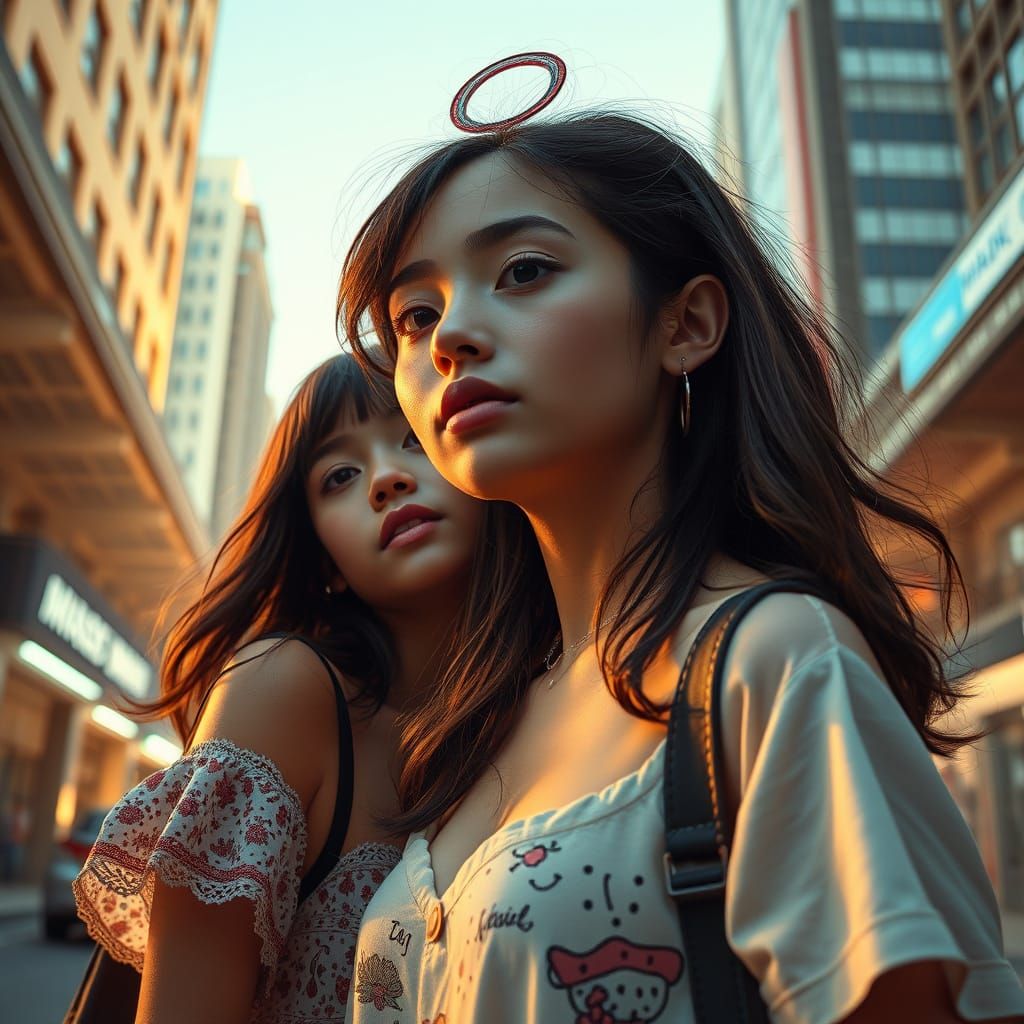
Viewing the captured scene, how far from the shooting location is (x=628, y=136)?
1.57 m

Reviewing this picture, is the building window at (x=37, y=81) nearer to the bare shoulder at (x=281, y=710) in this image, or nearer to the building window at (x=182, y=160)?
the building window at (x=182, y=160)

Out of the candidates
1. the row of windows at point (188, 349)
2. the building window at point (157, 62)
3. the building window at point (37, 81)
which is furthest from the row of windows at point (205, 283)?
the building window at point (37, 81)

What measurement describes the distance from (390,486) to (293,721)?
46 cm

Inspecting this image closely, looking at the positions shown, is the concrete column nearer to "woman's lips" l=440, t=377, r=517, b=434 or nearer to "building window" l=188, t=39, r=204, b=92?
"building window" l=188, t=39, r=204, b=92

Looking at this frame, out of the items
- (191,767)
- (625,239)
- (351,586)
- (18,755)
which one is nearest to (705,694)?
(625,239)

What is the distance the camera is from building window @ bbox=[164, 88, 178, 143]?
24553 millimetres

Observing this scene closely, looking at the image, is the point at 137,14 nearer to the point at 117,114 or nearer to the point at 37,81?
the point at 117,114

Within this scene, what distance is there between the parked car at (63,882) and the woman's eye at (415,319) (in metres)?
10.7

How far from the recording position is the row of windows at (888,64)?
41.5 meters

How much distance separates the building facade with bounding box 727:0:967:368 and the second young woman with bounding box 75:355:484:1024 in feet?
125

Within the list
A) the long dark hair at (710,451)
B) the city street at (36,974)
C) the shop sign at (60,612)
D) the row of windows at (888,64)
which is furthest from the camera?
the row of windows at (888,64)

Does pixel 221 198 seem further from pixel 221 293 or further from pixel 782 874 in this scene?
pixel 782 874

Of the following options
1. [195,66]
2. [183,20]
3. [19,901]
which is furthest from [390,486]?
[195,66]

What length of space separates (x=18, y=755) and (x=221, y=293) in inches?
2706
